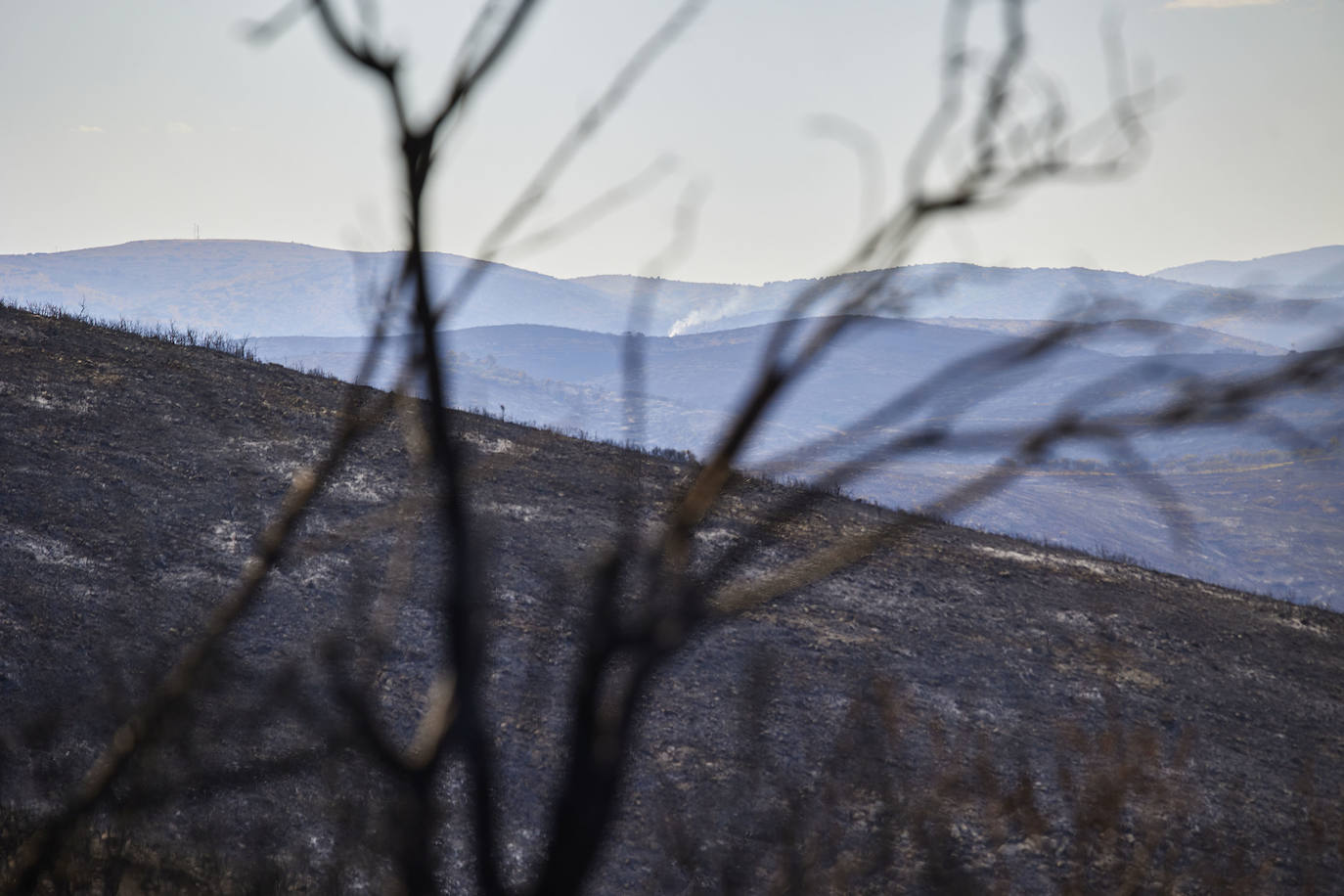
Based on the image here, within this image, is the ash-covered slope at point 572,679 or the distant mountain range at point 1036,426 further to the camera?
the ash-covered slope at point 572,679

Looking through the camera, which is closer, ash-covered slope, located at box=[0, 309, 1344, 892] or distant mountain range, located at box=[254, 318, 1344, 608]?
distant mountain range, located at box=[254, 318, 1344, 608]

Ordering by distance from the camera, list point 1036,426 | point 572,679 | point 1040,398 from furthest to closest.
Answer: point 1040,398 → point 572,679 → point 1036,426

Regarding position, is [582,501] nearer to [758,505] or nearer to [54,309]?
[758,505]

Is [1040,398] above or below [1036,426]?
above

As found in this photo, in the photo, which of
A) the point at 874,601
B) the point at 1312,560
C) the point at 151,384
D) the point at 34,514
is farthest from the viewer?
the point at 1312,560

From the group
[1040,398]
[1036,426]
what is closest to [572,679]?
[1036,426]

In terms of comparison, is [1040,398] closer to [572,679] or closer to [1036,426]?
[572,679]

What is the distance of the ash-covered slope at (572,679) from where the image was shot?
439cm

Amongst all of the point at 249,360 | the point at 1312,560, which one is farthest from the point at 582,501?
the point at 1312,560

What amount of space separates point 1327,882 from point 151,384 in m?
12.5

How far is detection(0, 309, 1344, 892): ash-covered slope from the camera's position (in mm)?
4387

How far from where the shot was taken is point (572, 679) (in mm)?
6754

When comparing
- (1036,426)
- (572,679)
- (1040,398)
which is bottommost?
(572,679)

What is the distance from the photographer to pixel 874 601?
30.8 feet
